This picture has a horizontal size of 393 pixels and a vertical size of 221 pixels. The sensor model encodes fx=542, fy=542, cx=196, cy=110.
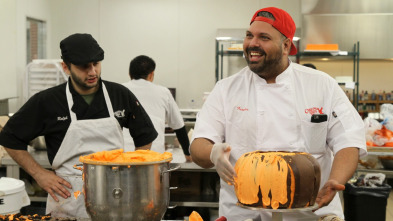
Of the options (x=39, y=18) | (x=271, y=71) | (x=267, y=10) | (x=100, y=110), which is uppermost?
(x=39, y=18)

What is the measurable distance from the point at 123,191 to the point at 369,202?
9.48 ft

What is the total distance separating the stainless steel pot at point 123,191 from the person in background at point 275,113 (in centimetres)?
36

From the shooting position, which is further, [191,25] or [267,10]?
[191,25]

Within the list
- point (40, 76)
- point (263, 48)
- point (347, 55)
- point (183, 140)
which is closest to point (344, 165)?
point (263, 48)

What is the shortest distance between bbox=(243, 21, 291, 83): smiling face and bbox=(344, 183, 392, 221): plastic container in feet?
7.57

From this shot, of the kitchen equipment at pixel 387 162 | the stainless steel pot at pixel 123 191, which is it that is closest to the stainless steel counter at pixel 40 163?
the kitchen equipment at pixel 387 162

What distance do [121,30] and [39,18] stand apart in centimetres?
121

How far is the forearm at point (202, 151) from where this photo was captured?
203 cm

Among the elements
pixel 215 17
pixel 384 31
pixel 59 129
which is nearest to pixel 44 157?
pixel 59 129

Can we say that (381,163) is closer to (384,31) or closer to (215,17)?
(384,31)

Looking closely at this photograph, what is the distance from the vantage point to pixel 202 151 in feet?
6.77

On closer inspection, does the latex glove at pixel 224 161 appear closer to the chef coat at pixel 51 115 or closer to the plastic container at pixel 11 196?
the chef coat at pixel 51 115

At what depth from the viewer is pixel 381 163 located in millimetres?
4637

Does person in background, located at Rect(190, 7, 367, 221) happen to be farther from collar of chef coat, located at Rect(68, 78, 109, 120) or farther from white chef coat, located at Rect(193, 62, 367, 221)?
collar of chef coat, located at Rect(68, 78, 109, 120)
